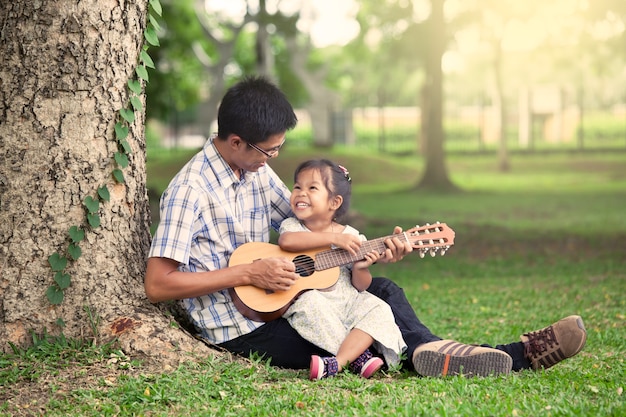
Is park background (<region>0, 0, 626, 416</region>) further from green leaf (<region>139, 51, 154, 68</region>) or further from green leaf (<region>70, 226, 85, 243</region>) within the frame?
green leaf (<region>139, 51, 154, 68</region>)

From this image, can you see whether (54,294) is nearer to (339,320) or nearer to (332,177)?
(339,320)

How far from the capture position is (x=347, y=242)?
4.51 metres

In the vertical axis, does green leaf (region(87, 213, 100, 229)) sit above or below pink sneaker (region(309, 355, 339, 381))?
above

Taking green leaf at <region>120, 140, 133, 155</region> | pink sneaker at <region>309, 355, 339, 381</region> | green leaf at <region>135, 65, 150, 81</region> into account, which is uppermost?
green leaf at <region>135, 65, 150, 81</region>

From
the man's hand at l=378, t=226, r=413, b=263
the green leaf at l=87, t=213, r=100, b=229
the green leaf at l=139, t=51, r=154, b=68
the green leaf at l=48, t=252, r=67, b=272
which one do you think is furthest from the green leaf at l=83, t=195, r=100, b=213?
the man's hand at l=378, t=226, r=413, b=263

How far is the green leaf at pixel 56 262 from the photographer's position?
4.29 metres

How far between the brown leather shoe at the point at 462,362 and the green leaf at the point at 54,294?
1.83 metres

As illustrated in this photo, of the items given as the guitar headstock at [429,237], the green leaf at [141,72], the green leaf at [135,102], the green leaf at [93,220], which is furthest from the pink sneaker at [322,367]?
the green leaf at [141,72]

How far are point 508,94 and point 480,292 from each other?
44741 mm

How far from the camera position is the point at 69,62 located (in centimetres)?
434

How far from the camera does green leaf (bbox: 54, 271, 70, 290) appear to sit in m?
4.30

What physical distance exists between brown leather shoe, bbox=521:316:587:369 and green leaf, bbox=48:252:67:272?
245 cm

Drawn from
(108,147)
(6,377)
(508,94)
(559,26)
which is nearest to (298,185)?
(108,147)

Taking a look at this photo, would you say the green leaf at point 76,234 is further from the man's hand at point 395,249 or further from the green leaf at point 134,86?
the man's hand at point 395,249
